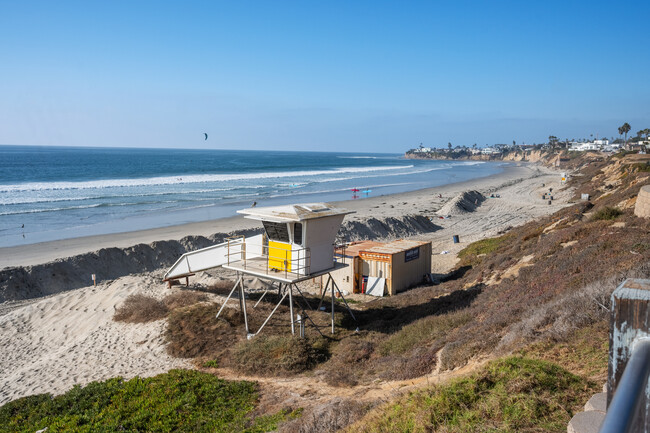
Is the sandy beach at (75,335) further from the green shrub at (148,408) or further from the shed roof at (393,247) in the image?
the shed roof at (393,247)

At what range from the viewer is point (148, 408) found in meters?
11.2

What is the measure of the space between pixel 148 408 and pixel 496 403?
8267 millimetres

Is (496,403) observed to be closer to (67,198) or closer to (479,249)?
(479,249)

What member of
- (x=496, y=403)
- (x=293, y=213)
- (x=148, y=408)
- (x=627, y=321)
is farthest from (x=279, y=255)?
(x=627, y=321)

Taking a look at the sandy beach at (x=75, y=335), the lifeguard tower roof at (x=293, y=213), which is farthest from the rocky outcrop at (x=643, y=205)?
the lifeguard tower roof at (x=293, y=213)

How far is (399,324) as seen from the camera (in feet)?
57.3

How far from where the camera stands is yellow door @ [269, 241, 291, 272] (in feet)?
56.7

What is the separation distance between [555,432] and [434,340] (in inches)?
343

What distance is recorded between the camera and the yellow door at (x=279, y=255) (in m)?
17.3

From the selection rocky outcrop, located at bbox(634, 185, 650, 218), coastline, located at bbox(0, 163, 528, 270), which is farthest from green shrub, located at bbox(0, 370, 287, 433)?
rocky outcrop, located at bbox(634, 185, 650, 218)

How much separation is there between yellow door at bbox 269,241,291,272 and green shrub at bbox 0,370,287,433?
515 cm

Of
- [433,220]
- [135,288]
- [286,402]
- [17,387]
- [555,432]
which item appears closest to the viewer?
[555,432]

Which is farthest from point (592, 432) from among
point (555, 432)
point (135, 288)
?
point (135, 288)

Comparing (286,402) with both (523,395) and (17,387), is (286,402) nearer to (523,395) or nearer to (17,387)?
(523,395)
